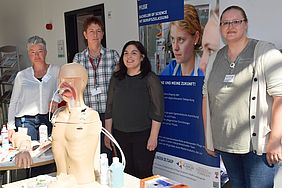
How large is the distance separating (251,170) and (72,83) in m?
1.15

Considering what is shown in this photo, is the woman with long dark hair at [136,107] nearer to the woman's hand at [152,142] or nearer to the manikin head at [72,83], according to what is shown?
the woman's hand at [152,142]

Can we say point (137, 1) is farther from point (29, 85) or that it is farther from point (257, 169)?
point (257, 169)

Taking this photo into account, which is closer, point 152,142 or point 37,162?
point 37,162

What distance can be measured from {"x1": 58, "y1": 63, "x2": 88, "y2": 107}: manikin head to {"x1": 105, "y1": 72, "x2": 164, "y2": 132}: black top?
103 cm

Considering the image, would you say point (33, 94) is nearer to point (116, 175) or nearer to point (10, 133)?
point (10, 133)

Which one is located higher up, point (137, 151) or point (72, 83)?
point (72, 83)

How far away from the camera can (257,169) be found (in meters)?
1.91

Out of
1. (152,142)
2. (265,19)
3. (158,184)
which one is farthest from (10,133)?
(265,19)

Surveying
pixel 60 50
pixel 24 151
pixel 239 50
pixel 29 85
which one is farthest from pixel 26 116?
pixel 60 50

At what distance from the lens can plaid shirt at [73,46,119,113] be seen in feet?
9.23

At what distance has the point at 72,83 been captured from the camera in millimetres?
1608

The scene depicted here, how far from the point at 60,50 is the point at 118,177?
4.17 m

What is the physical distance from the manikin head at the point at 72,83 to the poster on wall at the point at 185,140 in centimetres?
156

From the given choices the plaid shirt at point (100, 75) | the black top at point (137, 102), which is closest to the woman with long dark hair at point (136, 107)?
the black top at point (137, 102)
